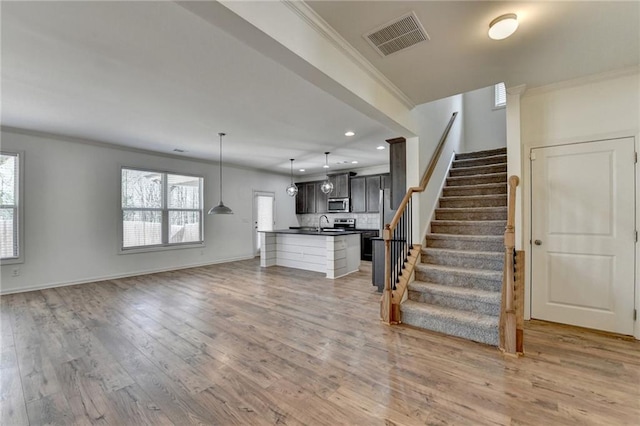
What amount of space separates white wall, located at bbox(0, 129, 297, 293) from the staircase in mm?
5652

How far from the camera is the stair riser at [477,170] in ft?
14.5

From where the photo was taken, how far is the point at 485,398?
1858 mm

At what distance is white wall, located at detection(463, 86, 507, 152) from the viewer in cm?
566

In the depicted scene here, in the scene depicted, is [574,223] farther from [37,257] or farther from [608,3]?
[37,257]

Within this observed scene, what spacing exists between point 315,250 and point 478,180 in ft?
11.2

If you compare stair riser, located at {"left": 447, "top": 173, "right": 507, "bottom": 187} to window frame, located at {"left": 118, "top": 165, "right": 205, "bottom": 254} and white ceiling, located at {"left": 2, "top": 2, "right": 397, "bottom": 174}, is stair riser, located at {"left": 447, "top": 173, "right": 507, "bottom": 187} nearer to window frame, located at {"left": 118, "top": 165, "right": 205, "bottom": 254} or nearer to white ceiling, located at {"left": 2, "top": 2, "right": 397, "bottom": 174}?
white ceiling, located at {"left": 2, "top": 2, "right": 397, "bottom": 174}

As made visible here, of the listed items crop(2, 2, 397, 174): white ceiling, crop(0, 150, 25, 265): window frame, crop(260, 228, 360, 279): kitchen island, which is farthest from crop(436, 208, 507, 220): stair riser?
crop(0, 150, 25, 265): window frame

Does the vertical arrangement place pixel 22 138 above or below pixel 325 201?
above

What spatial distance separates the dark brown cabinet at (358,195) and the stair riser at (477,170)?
3146mm

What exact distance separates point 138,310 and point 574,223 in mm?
5401

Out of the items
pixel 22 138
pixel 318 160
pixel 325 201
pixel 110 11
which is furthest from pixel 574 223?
pixel 22 138

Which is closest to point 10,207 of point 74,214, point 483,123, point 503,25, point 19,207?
point 19,207

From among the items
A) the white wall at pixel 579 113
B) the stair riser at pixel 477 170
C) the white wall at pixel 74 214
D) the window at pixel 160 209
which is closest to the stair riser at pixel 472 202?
the white wall at pixel 579 113

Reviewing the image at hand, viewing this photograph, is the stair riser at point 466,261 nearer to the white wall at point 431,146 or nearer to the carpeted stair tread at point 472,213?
the white wall at point 431,146
